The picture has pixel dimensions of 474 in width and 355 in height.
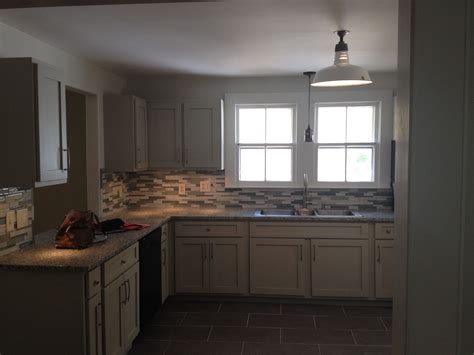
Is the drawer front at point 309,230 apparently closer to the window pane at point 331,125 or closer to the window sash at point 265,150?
the window sash at point 265,150

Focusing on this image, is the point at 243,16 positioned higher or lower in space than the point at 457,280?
higher

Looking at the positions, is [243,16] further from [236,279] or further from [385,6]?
[236,279]

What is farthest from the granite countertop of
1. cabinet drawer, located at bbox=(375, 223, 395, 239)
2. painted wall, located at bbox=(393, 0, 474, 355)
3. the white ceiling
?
painted wall, located at bbox=(393, 0, 474, 355)

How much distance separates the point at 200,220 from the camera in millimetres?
4391

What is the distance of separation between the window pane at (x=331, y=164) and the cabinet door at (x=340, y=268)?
870 mm

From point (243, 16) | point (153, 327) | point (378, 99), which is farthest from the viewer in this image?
point (378, 99)

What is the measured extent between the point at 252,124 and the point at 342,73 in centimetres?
218

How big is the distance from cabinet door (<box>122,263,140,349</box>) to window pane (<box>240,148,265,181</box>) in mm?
1948

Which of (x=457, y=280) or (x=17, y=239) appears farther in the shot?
(x=17, y=239)

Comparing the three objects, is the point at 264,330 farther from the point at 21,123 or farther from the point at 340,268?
the point at 21,123

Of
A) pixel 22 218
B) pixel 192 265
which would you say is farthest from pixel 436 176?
pixel 192 265

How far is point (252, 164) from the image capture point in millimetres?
4957

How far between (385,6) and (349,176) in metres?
2.58

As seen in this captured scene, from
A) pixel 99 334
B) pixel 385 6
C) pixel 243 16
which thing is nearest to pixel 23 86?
pixel 243 16
